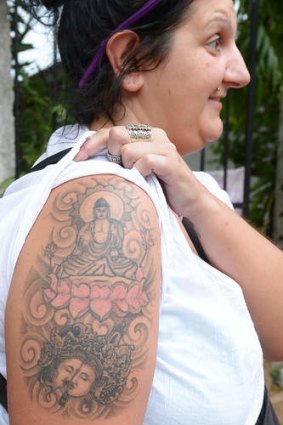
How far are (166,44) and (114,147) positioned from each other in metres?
0.29

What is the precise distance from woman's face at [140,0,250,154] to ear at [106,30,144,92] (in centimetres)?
2

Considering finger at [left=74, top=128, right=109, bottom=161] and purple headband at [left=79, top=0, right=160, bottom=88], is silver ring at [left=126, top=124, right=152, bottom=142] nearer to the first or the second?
finger at [left=74, top=128, right=109, bottom=161]

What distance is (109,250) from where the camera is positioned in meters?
0.99

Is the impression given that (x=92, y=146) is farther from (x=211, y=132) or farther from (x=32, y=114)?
(x=32, y=114)

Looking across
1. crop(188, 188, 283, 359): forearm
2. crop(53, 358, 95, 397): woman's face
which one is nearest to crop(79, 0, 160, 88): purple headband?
crop(188, 188, 283, 359): forearm

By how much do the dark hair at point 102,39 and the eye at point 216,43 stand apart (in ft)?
→ 0.30

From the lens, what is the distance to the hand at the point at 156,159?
114 cm

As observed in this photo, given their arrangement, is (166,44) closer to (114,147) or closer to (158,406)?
(114,147)

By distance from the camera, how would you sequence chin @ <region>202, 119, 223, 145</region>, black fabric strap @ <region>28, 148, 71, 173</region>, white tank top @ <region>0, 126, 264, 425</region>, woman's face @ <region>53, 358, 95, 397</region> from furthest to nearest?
1. chin @ <region>202, 119, 223, 145</region>
2. black fabric strap @ <region>28, 148, 71, 173</region>
3. white tank top @ <region>0, 126, 264, 425</region>
4. woman's face @ <region>53, 358, 95, 397</region>

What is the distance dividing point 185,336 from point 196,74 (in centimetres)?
55

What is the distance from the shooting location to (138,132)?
3.93 feet

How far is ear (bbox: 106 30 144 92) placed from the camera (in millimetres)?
1285

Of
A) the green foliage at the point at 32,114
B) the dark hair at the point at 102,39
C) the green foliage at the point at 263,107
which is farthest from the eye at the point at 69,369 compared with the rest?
the green foliage at the point at 263,107

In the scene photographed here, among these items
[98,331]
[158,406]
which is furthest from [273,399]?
[98,331]
